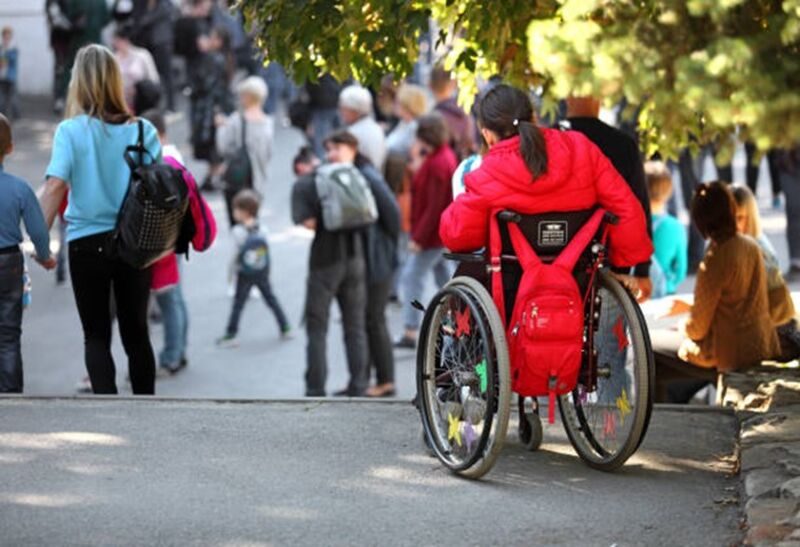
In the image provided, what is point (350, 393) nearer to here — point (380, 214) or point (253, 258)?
point (380, 214)

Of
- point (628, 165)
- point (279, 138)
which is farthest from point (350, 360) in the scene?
point (279, 138)

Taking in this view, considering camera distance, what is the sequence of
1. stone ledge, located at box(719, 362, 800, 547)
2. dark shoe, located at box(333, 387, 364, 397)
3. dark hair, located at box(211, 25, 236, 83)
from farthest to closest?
dark hair, located at box(211, 25, 236, 83)
dark shoe, located at box(333, 387, 364, 397)
stone ledge, located at box(719, 362, 800, 547)

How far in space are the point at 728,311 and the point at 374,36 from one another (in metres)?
2.44

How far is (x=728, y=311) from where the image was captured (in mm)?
9141

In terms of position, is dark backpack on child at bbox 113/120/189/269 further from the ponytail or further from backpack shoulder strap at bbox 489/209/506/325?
the ponytail

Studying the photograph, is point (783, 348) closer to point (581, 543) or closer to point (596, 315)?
point (596, 315)

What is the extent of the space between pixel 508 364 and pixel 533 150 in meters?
0.82

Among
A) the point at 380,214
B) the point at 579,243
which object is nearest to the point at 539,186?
the point at 579,243

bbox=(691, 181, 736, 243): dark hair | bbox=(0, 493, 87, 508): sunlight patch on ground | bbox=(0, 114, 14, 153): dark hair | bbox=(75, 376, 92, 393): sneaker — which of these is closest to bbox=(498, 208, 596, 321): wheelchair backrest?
bbox=(0, 493, 87, 508): sunlight patch on ground

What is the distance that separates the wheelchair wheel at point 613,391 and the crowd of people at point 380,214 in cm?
22

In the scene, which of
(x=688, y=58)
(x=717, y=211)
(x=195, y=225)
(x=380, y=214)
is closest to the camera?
(x=688, y=58)

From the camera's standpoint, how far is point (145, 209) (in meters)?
8.70

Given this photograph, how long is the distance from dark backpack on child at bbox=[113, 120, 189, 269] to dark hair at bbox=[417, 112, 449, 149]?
15.5 ft

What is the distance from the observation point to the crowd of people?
7.10 meters
